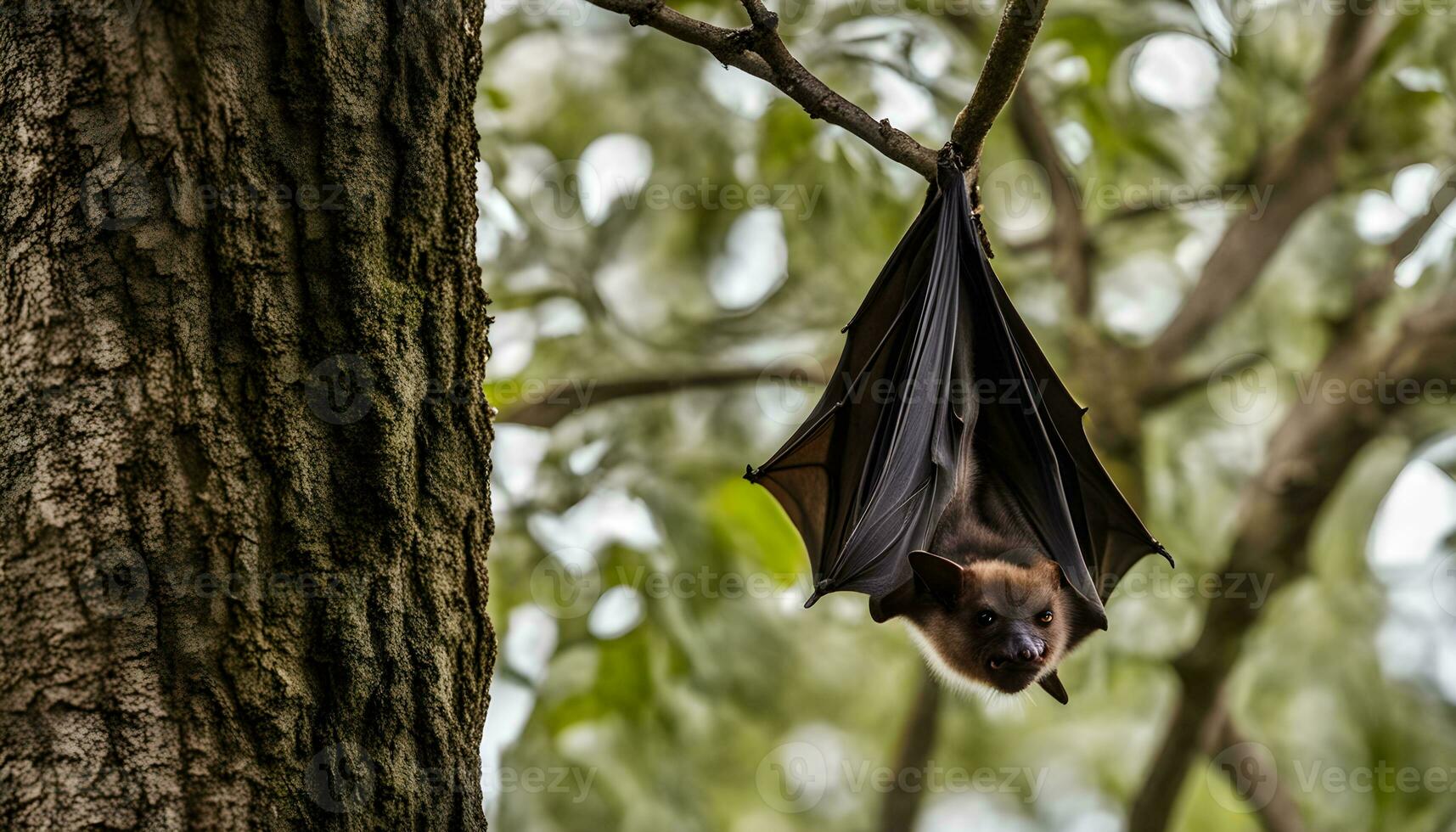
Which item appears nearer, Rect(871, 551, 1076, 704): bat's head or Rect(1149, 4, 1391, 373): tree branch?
Rect(871, 551, 1076, 704): bat's head

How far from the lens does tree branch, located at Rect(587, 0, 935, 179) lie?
315 cm

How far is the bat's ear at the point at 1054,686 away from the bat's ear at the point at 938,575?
0.55 metres

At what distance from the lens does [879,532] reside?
4742 mm

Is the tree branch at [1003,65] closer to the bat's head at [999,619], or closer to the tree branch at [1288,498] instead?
the bat's head at [999,619]

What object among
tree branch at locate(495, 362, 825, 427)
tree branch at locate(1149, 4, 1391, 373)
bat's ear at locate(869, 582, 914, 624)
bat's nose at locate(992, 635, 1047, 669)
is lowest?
bat's nose at locate(992, 635, 1047, 669)

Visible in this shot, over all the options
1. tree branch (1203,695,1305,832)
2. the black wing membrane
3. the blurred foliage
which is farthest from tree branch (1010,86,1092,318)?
the black wing membrane

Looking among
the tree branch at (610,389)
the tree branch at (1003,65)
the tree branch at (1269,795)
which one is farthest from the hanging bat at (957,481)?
the tree branch at (1269,795)

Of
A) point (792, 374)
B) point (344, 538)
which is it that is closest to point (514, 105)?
point (792, 374)

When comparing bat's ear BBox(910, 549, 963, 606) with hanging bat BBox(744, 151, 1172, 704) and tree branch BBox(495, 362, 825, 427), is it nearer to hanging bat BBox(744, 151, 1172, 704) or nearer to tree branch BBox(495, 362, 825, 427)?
hanging bat BBox(744, 151, 1172, 704)

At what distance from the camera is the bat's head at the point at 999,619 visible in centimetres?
523

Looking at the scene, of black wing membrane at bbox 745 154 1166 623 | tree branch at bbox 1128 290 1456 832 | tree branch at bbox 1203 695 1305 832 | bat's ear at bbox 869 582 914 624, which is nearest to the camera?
black wing membrane at bbox 745 154 1166 623

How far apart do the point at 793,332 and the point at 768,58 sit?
6602 mm

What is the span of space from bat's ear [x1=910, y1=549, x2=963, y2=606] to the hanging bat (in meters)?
0.01

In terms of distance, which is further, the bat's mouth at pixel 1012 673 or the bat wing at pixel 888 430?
the bat's mouth at pixel 1012 673
